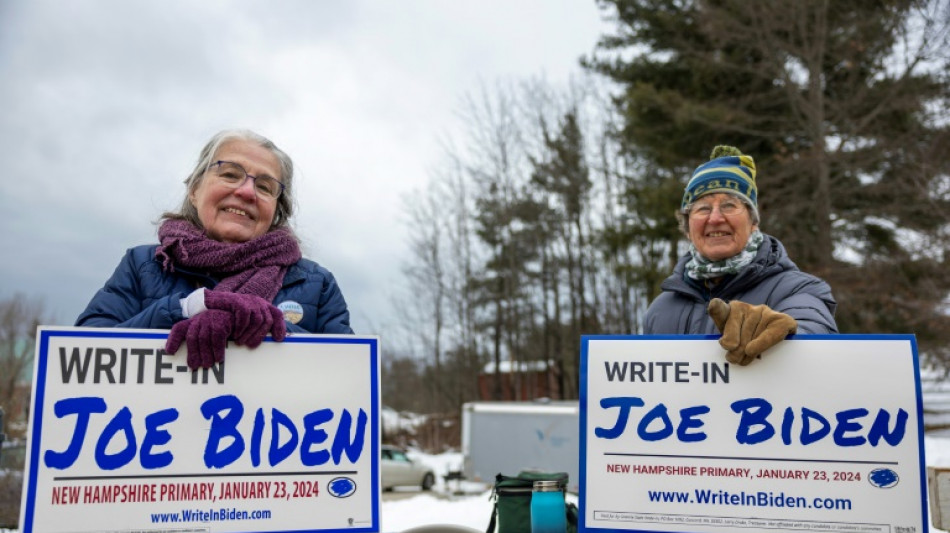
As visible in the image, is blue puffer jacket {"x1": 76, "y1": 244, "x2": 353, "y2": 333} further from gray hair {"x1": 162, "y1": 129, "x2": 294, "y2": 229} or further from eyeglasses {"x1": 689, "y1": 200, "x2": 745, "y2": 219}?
eyeglasses {"x1": 689, "y1": 200, "x2": 745, "y2": 219}

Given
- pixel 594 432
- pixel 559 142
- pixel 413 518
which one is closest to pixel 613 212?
pixel 559 142

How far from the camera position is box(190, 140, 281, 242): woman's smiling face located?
233cm

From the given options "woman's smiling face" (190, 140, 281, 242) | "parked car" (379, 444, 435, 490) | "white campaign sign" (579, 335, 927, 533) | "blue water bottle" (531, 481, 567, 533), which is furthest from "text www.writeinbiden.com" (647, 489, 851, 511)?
"parked car" (379, 444, 435, 490)

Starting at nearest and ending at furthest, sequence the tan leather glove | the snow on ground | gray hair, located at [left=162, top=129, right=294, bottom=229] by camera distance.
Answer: the tan leather glove
gray hair, located at [left=162, top=129, right=294, bottom=229]
the snow on ground

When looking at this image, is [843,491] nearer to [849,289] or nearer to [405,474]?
[849,289]

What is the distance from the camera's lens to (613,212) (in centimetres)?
2484

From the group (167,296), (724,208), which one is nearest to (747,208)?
(724,208)

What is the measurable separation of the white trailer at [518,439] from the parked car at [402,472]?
179 centimetres

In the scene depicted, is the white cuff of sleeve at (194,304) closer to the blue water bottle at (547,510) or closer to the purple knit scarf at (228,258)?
the purple knit scarf at (228,258)

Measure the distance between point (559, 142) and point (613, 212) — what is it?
3077mm

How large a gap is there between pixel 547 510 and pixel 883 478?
0.94m

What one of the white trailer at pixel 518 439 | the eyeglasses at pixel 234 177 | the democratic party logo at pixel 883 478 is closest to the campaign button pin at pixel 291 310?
the eyeglasses at pixel 234 177

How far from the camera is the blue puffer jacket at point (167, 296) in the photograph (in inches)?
82.4

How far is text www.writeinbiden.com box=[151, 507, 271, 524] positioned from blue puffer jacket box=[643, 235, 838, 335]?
1.48 m
